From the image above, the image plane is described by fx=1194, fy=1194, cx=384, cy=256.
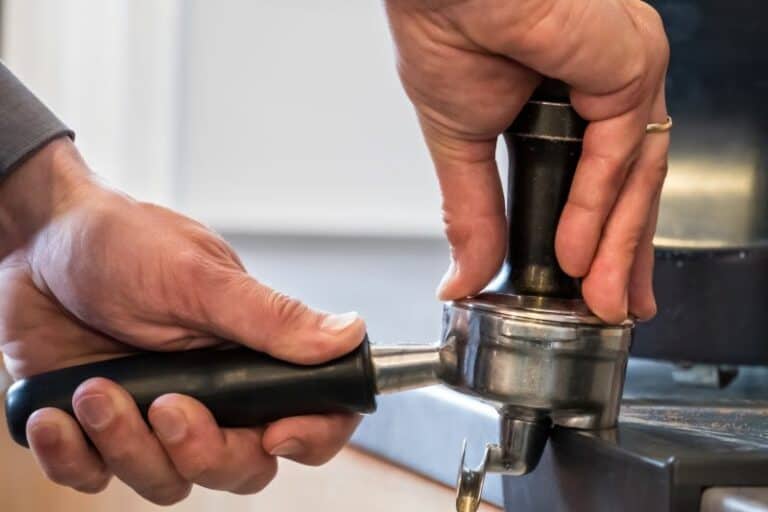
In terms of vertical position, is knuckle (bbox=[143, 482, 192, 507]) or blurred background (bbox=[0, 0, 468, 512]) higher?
blurred background (bbox=[0, 0, 468, 512])

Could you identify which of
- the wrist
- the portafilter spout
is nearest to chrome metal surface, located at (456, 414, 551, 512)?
the portafilter spout

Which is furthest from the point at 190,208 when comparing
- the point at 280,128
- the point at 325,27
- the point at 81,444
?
the point at 81,444

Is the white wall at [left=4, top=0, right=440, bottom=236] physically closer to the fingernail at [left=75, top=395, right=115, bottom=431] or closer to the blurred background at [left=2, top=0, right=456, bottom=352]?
the blurred background at [left=2, top=0, right=456, bottom=352]

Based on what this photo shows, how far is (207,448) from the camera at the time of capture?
50 cm

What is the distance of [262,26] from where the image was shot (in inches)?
46.4

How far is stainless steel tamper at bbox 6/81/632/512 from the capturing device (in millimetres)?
443

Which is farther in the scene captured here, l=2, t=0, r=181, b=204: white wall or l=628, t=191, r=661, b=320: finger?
l=2, t=0, r=181, b=204: white wall

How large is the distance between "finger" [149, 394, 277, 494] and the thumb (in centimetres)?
4

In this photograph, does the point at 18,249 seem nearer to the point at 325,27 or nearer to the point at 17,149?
the point at 17,149

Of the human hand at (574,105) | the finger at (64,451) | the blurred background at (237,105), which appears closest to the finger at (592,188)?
the human hand at (574,105)

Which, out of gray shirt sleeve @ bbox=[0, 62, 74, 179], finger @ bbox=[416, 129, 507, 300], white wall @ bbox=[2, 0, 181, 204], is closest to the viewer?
finger @ bbox=[416, 129, 507, 300]

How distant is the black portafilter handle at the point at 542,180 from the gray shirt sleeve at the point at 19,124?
28 cm

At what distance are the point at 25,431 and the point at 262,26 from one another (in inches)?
29.4

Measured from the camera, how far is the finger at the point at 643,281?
1.69ft
